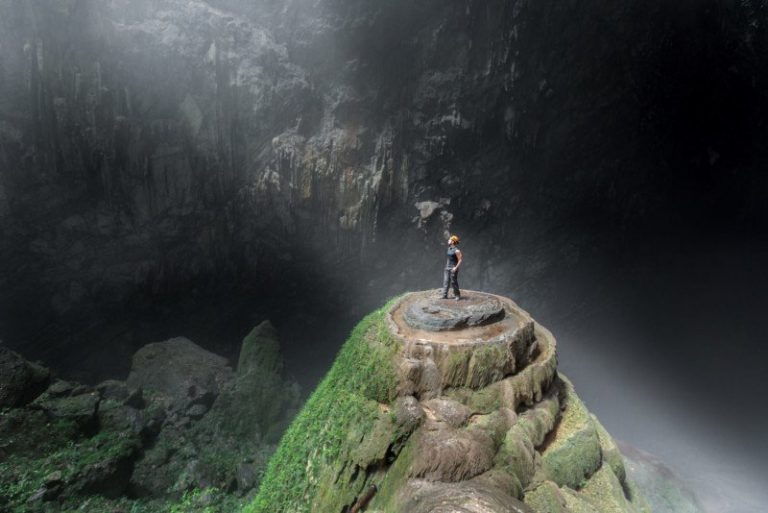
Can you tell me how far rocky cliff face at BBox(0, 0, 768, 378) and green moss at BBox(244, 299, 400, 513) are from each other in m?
11.0

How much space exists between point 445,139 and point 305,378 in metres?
15.0

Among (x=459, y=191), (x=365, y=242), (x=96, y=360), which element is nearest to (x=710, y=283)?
(x=459, y=191)

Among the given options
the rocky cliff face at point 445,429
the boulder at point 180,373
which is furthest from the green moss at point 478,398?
the boulder at point 180,373

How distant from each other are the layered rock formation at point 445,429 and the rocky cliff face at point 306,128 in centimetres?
1075

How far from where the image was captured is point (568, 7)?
1805 cm

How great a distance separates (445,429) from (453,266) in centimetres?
445

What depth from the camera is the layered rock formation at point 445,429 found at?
6949mm

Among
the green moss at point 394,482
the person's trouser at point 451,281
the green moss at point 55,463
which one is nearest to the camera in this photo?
the green moss at point 394,482

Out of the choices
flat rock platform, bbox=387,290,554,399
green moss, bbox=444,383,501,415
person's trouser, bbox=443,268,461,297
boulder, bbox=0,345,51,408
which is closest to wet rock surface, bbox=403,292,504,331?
flat rock platform, bbox=387,290,554,399

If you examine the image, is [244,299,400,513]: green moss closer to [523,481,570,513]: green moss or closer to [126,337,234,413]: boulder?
[523,481,570,513]: green moss

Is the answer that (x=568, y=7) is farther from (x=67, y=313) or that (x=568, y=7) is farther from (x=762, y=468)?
(x=67, y=313)

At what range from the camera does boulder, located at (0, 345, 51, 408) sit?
12812 millimetres

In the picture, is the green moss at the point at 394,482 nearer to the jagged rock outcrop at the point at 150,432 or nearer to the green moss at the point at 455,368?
the green moss at the point at 455,368

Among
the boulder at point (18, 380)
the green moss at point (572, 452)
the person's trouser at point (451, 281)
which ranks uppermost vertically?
the person's trouser at point (451, 281)
